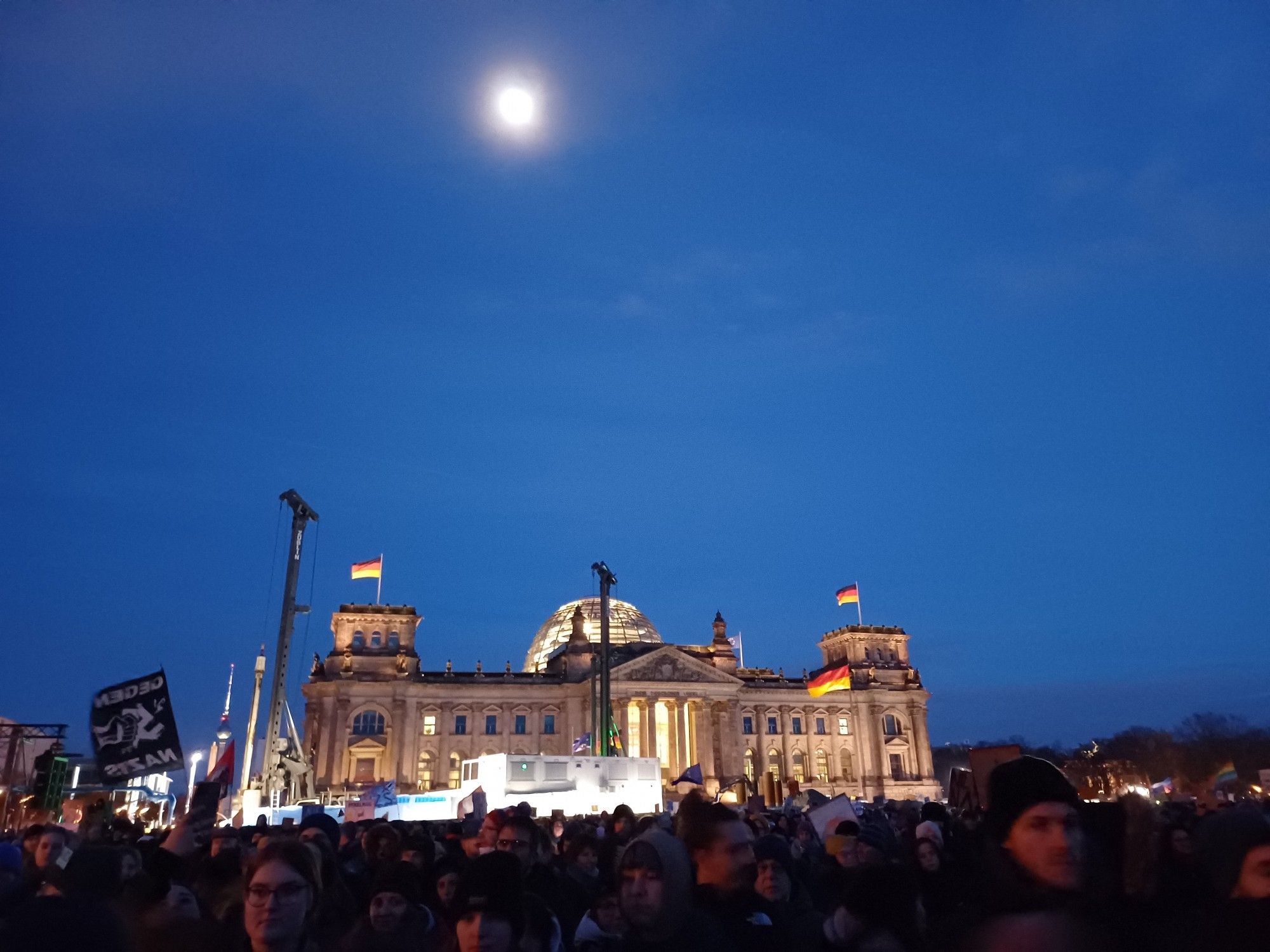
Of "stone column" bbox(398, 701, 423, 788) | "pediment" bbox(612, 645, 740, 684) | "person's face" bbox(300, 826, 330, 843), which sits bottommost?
"person's face" bbox(300, 826, 330, 843)

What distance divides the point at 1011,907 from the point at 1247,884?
5.47 feet

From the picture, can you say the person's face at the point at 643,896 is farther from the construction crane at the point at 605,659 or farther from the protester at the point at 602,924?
the construction crane at the point at 605,659

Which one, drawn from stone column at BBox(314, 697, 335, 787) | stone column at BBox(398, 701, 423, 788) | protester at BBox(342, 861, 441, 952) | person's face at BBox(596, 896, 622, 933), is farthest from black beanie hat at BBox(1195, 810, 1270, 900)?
stone column at BBox(398, 701, 423, 788)

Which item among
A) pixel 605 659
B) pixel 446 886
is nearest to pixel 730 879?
pixel 446 886

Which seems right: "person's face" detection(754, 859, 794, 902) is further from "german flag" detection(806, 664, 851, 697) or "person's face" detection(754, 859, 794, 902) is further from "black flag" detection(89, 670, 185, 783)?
"german flag" detection(806, 664, 851, 697)

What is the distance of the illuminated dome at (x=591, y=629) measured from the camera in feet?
305

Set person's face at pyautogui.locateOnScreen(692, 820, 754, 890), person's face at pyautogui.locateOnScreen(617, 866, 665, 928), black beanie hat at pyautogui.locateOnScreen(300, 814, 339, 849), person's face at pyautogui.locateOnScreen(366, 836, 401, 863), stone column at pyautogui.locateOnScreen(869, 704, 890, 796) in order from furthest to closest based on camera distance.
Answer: stone column at pyautogui.locateOnScreen(869, 704, 890, 796) < black beanie hat at pyautogui.locateOnScreen(300, 814, 339, 849) < person's face at pyautogui.locateOnScreen(366, 836, 401, 863) < person's face at pyautogui.locateOnScreen(692, 820, 754, 890) < person's face at pyautogui.locateOnScreen(617, 866, 665, 928)

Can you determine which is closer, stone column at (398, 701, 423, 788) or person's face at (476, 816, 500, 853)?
person's face at (476, 816, 500, 853)

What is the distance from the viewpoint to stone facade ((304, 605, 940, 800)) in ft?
247

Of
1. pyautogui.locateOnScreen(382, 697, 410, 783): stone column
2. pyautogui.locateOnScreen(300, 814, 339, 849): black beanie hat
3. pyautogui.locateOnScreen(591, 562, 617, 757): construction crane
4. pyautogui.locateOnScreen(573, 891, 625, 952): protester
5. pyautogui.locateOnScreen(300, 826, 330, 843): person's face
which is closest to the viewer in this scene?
pyautogui.locateOnScreen(573, 891, 625, 952): protester

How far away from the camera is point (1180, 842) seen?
7.46 m

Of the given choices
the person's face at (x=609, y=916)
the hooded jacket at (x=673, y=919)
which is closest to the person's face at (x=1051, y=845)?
the hooded jacket at (x=673, y=919)

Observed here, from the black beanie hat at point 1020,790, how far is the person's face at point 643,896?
5.94 feet

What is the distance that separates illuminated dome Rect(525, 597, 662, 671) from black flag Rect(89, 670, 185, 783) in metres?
72.9
